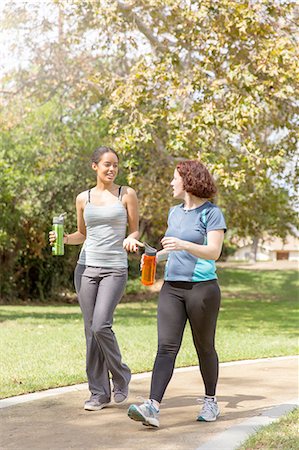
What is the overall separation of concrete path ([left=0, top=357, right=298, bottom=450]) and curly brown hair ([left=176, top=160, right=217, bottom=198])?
170 cm

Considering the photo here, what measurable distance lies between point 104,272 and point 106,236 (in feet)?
0.94

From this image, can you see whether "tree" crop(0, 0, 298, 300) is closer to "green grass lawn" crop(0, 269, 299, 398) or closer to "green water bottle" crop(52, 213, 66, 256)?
"green grass lawn" crop(0, 269, 299, 398)

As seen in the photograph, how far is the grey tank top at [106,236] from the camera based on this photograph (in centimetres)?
667

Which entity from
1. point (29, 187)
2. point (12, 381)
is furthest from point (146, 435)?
point (29, 187)

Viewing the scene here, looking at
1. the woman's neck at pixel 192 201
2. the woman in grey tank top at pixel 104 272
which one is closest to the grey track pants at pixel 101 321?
the woman in grey tank top at pixel 104 272

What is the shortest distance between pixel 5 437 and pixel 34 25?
1633 centimetres

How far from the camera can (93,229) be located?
672 cm

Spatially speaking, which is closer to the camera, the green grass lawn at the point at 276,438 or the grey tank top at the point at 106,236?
the green grass lawn at the point at 276,438

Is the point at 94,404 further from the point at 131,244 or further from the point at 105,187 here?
the point at 105,187

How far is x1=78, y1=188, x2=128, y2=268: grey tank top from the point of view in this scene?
667cm

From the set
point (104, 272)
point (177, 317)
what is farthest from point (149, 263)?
point (104, 272)

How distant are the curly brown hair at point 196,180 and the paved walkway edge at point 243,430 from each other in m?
1.67

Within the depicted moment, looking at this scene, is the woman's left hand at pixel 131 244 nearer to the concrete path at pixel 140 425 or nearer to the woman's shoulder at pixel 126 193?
the woman's shoulder at pixel 126 193

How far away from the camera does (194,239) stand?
6.00 meters
